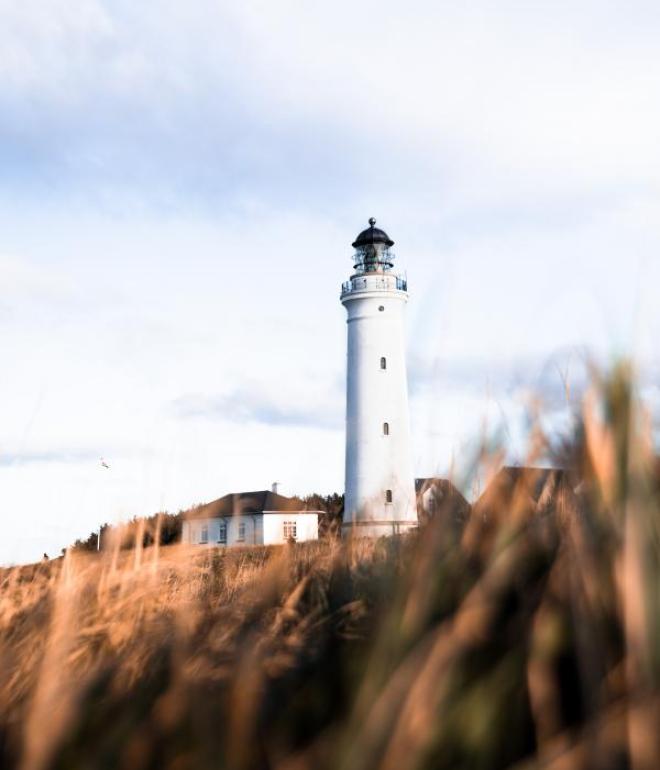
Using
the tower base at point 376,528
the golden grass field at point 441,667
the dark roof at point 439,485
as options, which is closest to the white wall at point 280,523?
the tower base at point 376,528

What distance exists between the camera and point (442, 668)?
6.58 ft

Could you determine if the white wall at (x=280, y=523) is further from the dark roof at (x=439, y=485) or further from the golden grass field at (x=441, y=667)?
the golden grass field at (x=441, y=667)

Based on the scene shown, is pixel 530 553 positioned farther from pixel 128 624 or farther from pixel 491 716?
pixel 128 624

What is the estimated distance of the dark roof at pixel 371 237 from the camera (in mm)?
33031

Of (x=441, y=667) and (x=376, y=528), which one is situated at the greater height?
(x=376, y=528)

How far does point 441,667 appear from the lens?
2.00m

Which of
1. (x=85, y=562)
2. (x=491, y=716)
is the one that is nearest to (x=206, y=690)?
(x=491, y=716)

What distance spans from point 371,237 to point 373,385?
528cm

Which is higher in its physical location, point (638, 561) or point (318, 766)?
point (638, 561)

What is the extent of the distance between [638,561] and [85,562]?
10.8 ft

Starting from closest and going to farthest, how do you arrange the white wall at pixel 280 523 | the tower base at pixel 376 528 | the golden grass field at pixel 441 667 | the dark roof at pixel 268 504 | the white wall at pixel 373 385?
A: the golden grass field at pixel 441 667 → the tower base at pixel 376 528 → the white wall at pixel 373 385 → the dark roof at pixel 268 504 → the white wall at pixel 280 523

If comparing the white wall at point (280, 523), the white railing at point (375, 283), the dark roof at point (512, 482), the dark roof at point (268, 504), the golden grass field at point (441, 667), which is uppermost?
the white railing at point (375, 283)

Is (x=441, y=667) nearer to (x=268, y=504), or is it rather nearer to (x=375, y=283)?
(x=375, y=283)

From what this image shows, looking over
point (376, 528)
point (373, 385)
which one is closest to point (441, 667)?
point (376, 528)
